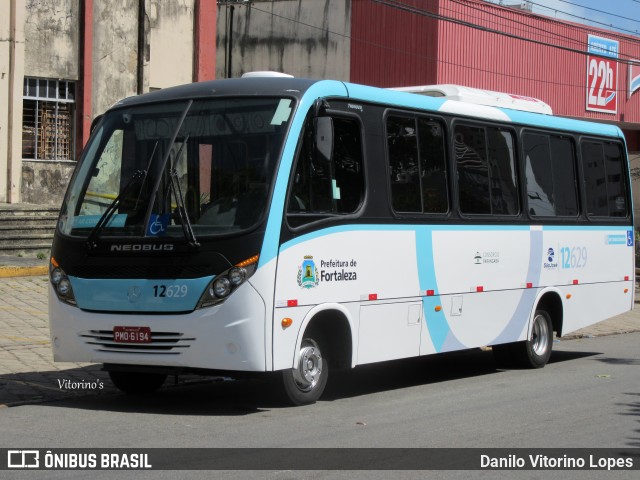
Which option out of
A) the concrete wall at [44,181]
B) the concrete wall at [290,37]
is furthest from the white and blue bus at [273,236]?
the concrete wall at [290,37]

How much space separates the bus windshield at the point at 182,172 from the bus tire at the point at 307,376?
1.37m

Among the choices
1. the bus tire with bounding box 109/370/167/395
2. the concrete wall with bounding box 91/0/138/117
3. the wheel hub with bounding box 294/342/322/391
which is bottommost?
the bus tire with bounding box 109/370/167/395

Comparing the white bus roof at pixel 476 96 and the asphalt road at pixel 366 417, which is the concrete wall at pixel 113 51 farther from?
the asphalt road at pixel 366 417

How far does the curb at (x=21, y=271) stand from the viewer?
19.6 m

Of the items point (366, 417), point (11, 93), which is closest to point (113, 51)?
point (11, 93)

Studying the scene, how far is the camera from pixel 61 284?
10148 millimetres

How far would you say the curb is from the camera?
64.4ft

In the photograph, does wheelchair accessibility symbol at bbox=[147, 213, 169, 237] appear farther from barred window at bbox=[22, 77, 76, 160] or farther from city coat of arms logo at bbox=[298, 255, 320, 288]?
barred window at bbox=[22, 77, 76, 160]

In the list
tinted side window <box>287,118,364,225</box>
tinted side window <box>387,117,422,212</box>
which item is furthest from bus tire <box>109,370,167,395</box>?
tinted side window <box>387,117,422,212</box>

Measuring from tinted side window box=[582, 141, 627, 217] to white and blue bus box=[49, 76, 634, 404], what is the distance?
303 centimetres

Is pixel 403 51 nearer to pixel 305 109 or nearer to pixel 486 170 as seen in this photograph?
pixel 486 170

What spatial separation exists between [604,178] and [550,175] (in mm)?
1671

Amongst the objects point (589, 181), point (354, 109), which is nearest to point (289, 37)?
point (589, 181)

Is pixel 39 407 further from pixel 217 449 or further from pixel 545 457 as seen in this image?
pixel 545 457
